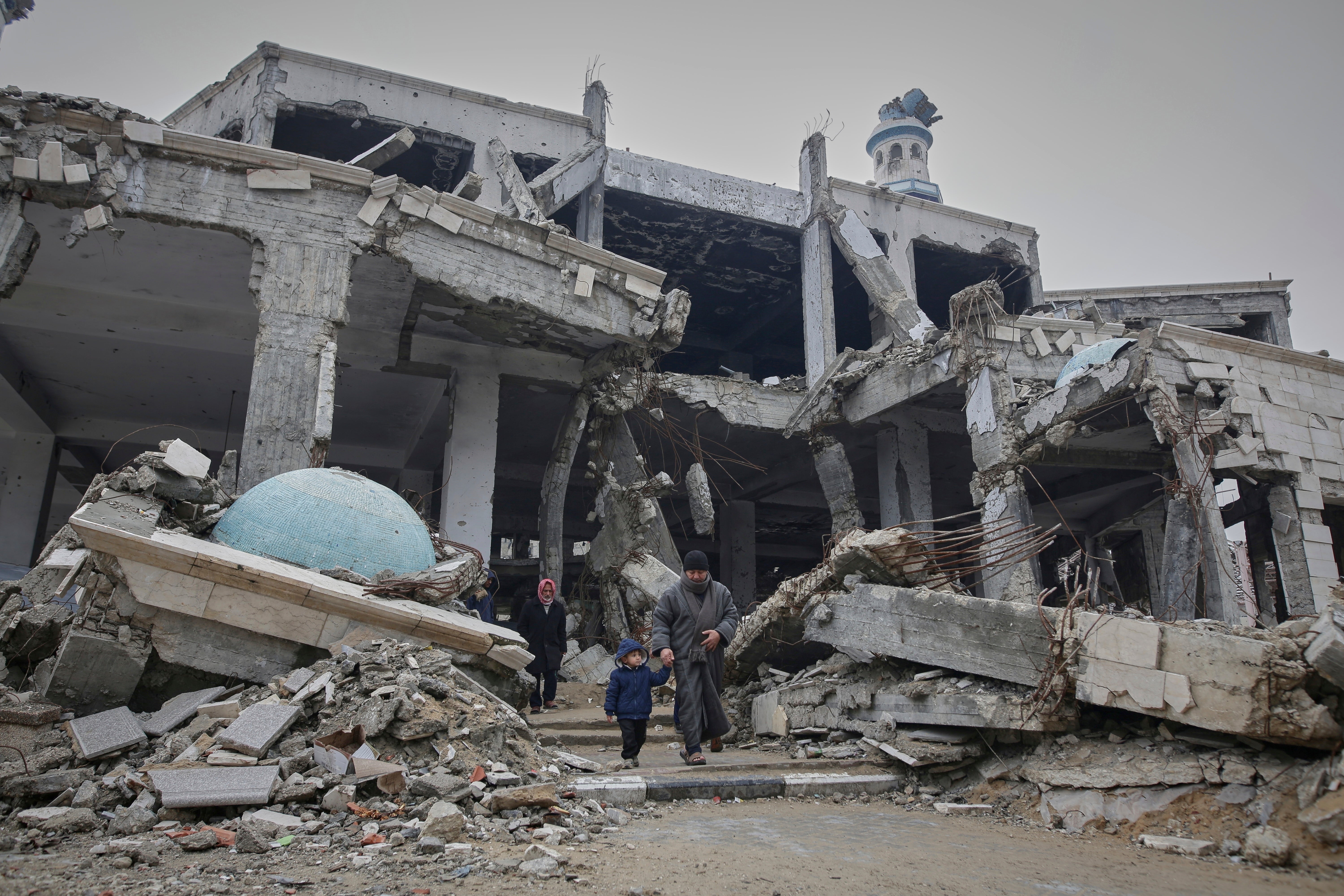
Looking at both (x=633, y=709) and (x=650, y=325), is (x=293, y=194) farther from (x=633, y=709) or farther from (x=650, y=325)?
(x=633, y=709)

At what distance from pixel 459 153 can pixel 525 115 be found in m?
1.52

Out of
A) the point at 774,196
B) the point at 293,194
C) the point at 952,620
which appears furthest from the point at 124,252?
the point at 774,196

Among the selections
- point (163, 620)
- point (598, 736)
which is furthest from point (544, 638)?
point (163, 620)

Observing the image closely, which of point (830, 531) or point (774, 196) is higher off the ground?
point (774, 196)

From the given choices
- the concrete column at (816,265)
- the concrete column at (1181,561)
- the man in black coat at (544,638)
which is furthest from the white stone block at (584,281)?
the concrete column at (1181,561)

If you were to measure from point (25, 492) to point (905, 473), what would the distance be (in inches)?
575

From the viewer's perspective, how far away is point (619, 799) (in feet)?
14.2

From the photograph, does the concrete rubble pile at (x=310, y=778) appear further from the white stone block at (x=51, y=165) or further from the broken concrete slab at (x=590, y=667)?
the white stone block at (x=51, y=165)

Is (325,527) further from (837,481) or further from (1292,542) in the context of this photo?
(1292,542)

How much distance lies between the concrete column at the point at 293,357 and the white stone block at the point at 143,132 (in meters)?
1.35

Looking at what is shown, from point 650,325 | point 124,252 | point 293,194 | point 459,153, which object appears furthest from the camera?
point 459,153

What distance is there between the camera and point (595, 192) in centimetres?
1545

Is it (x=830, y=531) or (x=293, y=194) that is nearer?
(x=293, y=194)

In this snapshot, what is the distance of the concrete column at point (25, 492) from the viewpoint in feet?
42.2
